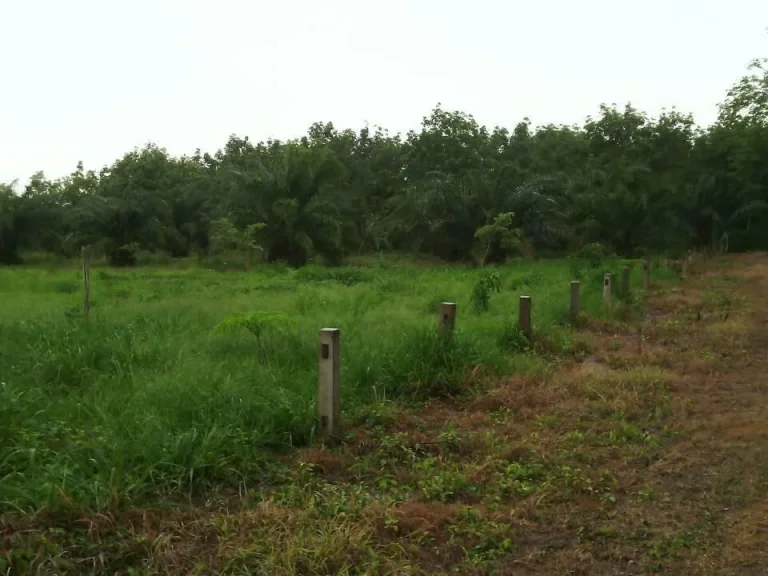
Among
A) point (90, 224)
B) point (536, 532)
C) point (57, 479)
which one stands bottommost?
point (536, 532)

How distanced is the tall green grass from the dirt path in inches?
10.1

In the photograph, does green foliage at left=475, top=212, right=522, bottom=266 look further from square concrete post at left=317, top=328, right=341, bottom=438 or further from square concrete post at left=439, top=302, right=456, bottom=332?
square concrete post at left=317, top=328, right=341, bottom=438

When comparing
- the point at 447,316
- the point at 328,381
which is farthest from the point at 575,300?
the point at 328,381

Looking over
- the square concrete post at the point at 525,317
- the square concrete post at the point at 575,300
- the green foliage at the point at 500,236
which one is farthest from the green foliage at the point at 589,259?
the square concrete post at the point at 525,317

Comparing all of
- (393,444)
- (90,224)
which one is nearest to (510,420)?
(393,444)

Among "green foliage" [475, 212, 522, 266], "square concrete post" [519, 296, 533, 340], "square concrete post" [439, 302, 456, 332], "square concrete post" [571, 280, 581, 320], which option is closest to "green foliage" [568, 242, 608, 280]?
"green foliage" [475, 212, 522, 266]

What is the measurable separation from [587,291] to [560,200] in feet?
57.8

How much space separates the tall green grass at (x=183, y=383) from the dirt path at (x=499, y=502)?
0.26 metres

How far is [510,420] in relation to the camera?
535 centimetres

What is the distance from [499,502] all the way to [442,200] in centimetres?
2483

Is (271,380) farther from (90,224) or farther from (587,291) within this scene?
(90,224)

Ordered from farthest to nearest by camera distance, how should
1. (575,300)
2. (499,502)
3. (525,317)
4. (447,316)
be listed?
(575,300)
(525,317)
(447,316)
(499,502)

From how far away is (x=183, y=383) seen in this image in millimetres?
4914

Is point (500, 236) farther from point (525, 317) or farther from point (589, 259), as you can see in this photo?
point (525, 317)
